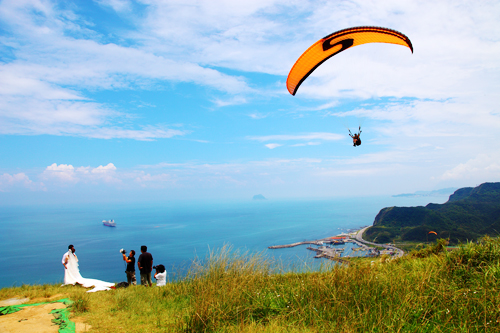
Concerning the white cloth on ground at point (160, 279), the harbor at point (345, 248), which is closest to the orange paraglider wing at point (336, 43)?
the harbor at point (345, 248)

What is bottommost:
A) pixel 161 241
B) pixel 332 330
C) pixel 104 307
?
pixel 161 241

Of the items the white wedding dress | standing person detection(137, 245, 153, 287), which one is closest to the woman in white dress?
the white wedding dress

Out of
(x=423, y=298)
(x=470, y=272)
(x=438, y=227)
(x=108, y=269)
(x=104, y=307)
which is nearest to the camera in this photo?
(x=423, y=298)

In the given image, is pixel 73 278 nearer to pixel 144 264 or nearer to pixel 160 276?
pixel 144 264

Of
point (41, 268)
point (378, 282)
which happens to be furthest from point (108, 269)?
point (378, 282)

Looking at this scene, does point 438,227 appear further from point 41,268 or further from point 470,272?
point 41,268

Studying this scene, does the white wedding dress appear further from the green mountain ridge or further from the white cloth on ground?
the green mountain ridge
